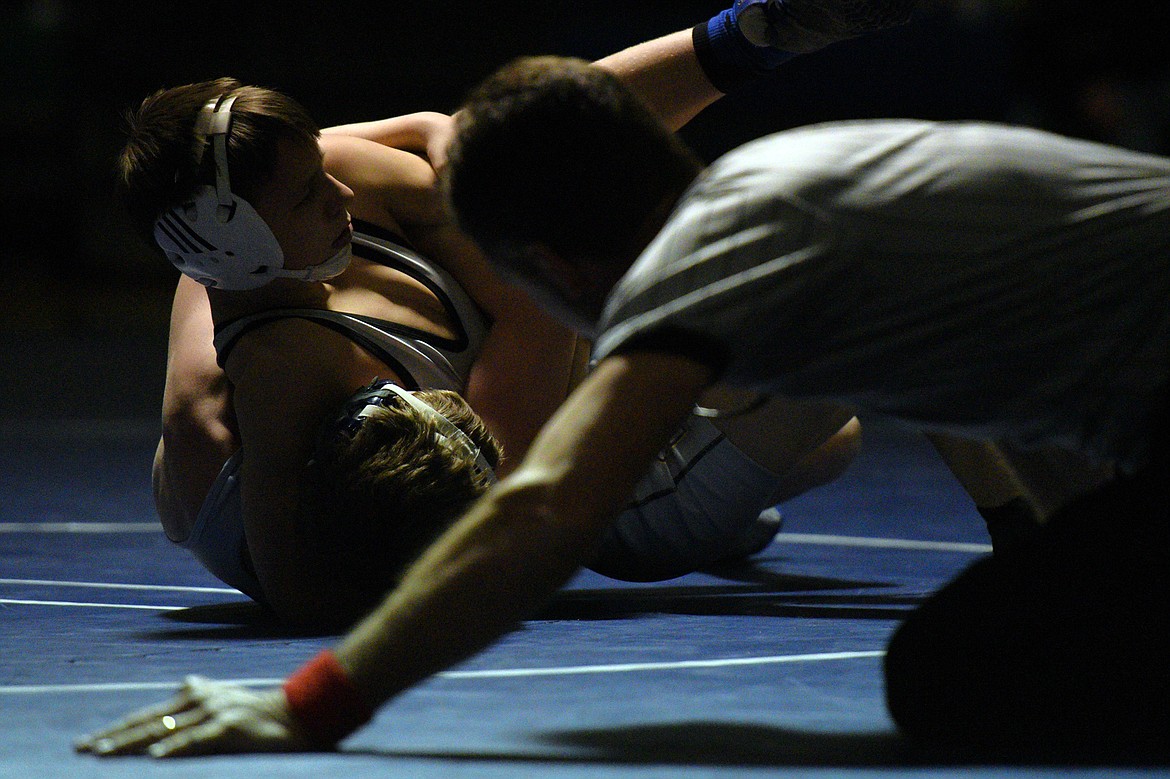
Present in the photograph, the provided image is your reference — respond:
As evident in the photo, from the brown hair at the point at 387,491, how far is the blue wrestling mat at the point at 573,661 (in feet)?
0.51

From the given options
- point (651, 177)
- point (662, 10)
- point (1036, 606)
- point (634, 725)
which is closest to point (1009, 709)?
point (1036, 606)

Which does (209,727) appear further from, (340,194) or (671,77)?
(671,77)

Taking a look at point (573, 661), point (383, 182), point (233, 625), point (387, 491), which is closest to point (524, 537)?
point (573, 661)

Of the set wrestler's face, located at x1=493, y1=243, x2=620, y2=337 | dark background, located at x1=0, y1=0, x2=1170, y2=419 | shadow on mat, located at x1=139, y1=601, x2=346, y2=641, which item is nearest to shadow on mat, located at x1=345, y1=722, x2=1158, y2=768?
wrestler's face, located at x1=493, y1=243, x2=620, y2=337

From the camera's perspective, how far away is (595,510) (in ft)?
5.55

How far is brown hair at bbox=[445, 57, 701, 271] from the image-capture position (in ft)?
5.88

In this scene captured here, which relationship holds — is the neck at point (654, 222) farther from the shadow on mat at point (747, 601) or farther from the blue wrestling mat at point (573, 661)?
the shadow on mat at point (747, 601)

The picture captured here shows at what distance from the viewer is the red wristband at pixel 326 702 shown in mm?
1707

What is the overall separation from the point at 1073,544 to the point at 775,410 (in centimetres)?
119

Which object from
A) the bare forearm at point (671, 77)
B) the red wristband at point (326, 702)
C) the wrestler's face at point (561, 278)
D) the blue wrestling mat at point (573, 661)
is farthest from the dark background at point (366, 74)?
the red wristband at point (326, 702)

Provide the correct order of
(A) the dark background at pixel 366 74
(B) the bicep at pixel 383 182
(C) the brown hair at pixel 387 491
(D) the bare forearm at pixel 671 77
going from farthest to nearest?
(A) the dark background at pixel 366 74
(D) the bare forearm at pixel 671 77
(B) the bicep at pixel 383 182
(C) the brown hair at pixel 387 491

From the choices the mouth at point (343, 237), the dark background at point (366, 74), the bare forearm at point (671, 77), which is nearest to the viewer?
the mouth at point (343, 237)

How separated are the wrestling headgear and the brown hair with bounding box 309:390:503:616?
1.35 ft

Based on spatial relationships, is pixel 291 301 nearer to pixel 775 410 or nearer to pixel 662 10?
pixel 775 410
